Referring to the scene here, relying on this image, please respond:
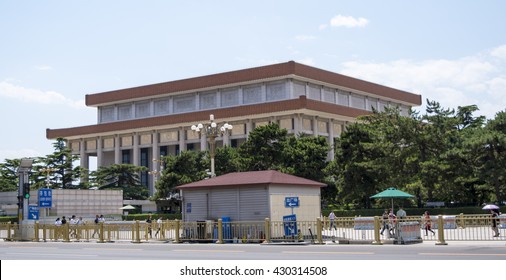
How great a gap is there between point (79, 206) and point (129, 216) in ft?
19.7

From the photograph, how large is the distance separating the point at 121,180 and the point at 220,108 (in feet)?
57.8

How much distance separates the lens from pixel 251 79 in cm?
8906

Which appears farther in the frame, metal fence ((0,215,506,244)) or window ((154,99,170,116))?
window ((154,99,170,116))

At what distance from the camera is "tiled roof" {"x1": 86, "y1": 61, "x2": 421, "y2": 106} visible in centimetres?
8701

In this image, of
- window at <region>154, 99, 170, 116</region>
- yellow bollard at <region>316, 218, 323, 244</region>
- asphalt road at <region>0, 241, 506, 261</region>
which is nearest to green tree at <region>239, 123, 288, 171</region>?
yellow bollard at <region>316, 218, 323, 244</region>

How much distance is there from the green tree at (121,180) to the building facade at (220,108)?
620cm

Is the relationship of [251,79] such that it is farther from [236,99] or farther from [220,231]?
[220,231]

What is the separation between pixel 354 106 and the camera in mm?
97812

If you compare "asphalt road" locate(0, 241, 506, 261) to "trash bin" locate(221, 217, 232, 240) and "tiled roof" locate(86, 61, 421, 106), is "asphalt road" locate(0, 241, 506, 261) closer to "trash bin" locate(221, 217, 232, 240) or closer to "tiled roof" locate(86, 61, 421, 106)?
"trash bin" locate(221, 217, 232, 240)

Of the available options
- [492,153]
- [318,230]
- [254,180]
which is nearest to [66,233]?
[254,180]

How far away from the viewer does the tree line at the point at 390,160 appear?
157 feet

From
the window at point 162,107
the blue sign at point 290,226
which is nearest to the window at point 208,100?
the window at point 162,107

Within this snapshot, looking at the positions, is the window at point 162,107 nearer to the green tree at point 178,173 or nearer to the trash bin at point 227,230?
the green tree at point 178,173

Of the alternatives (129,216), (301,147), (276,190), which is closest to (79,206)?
(129,216)
